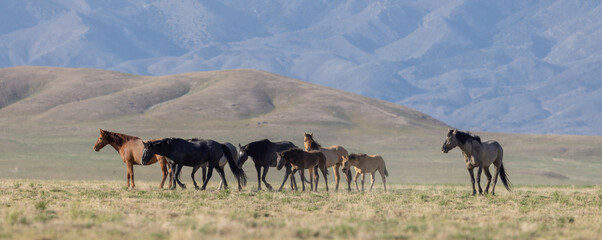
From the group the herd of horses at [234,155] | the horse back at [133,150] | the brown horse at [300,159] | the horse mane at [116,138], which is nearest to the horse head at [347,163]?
the herd of horses at [234,155]

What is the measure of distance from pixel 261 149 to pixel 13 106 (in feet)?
400

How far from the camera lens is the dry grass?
1652cm

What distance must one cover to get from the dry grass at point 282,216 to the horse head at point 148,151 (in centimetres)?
114

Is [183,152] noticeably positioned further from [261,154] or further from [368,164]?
[368,164]

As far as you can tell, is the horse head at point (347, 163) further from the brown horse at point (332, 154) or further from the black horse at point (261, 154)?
the black horse at point (261, 154)

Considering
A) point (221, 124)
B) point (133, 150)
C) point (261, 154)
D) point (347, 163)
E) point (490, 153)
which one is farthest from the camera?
point (221, 124)

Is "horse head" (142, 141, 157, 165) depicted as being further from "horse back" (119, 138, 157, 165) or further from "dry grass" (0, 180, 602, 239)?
"horse back" (119, 138, 157, 165)

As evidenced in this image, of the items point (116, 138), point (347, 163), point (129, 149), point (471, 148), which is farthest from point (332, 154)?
point (116, 138)

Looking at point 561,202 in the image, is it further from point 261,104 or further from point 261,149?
point 261,104

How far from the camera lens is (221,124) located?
12825cm

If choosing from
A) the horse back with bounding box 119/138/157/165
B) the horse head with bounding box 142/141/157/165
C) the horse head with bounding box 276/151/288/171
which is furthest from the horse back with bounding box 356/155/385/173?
the horse head with bounding box 142/141/157/165

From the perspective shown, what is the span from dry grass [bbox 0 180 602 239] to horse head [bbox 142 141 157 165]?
3.76 ft

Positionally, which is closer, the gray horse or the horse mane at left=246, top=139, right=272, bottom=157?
the gray horse

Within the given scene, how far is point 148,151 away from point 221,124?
101011 mm
